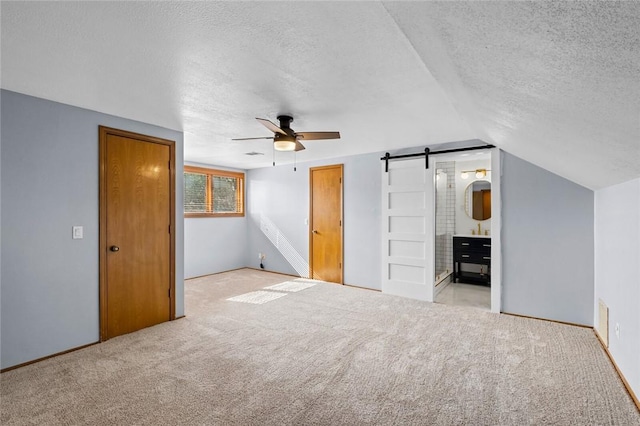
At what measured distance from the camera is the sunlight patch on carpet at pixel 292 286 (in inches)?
210

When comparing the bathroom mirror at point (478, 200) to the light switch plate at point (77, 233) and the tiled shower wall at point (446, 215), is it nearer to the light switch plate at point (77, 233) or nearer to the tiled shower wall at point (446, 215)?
the tiled shower wall at point (446, 215)

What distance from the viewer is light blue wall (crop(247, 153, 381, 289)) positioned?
526cm

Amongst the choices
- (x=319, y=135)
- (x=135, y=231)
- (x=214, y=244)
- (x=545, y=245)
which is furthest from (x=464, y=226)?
(x=135, y=231)

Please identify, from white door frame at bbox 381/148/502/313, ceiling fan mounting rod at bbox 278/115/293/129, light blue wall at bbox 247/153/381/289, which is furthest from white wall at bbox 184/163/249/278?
ceiling fan mounting rod at bbox 278/115/293/129

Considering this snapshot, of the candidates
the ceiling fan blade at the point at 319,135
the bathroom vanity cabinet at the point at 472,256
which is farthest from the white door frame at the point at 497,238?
the ceiling fan blade at the point at 319,135

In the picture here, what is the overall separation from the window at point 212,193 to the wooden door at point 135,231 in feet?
8.03

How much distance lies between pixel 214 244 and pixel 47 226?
381 cm

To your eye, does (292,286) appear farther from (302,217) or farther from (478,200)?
(478,200)

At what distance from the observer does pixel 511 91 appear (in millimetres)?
1648

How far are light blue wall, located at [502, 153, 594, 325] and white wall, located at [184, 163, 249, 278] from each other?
522 centimetres

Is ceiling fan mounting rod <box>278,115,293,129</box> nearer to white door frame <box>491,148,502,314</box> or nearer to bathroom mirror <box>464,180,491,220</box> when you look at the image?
white door frame <box>491,148,502,314</box>

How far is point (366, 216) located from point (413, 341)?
2477mm

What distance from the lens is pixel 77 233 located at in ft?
9.96

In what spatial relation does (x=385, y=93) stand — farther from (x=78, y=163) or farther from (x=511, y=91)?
(x=78, y=163)
